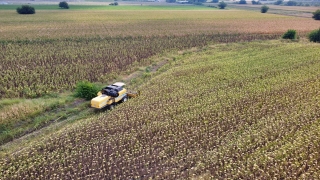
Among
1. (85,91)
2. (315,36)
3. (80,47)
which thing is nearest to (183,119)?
(85,91)


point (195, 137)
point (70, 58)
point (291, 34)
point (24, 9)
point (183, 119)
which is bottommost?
point (195, 137)

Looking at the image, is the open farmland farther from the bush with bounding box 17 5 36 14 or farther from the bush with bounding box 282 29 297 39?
the bush with bounding box 17 5 36 14

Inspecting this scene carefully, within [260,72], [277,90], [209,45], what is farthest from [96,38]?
[277,90]

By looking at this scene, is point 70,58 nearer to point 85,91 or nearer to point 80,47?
point 80,47

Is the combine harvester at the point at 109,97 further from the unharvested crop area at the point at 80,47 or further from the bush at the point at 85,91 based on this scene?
the unharvested crop area at the point at 80,47

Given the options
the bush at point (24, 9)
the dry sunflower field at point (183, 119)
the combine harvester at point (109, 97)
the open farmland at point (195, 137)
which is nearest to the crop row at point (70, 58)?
the dry sunflower field at point (183, 119)

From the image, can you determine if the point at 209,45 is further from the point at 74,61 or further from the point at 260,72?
the point at 74,61
